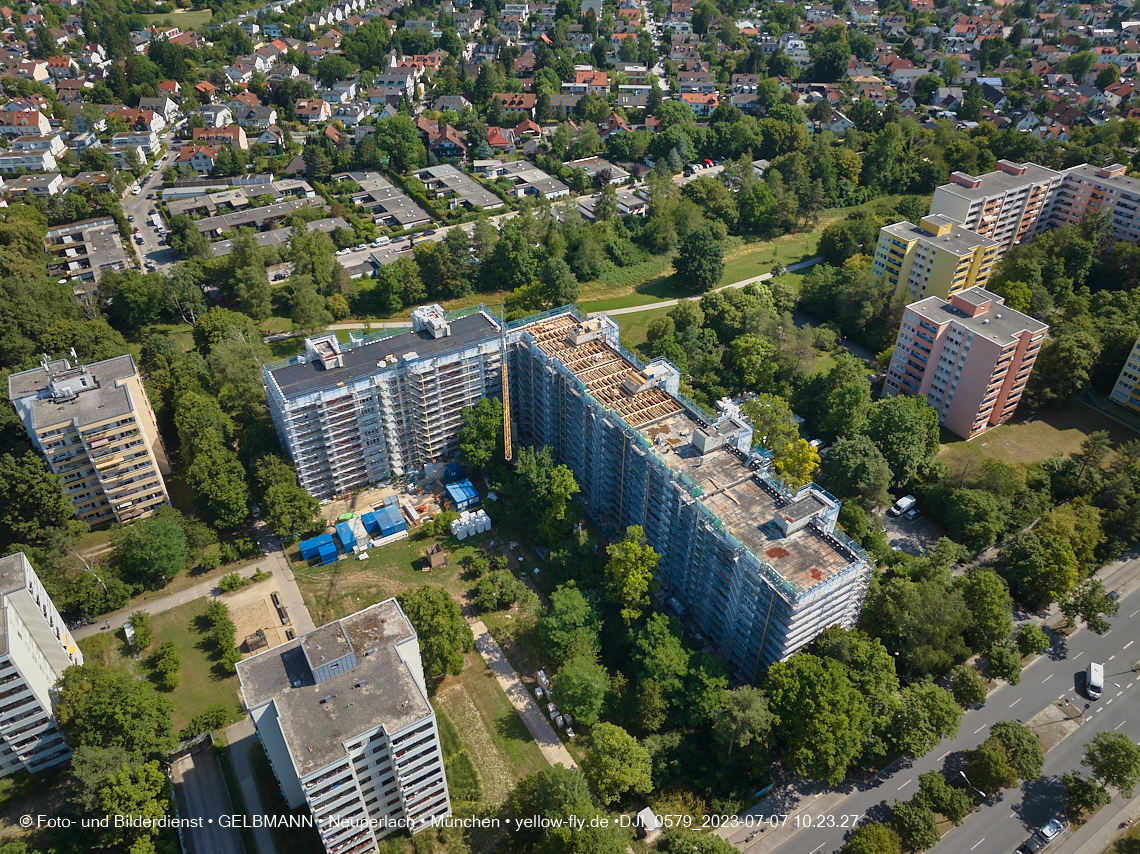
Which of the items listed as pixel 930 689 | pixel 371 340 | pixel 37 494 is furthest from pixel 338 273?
pixel 930 689

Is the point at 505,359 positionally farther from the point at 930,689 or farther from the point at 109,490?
the point at 930,689

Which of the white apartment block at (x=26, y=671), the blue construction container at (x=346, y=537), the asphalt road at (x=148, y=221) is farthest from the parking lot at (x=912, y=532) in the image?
the asphalt road at (x=148, y=221)

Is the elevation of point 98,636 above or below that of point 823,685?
below

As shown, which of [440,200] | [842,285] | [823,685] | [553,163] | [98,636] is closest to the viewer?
[823,685]

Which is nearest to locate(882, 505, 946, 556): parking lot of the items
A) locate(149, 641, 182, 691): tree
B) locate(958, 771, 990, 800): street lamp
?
locate(958, 771, 990, 800): street lamp

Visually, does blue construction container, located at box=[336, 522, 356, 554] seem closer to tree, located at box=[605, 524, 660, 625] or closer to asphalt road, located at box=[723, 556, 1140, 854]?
tree, located at box=[605, 524, 660, 625]

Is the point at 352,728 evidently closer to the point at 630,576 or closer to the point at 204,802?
the point at 204,802
